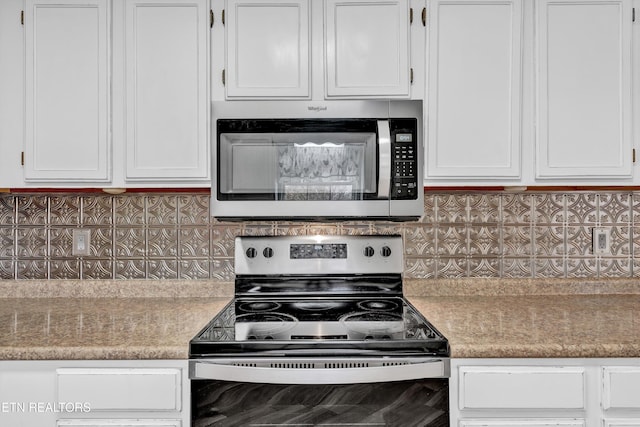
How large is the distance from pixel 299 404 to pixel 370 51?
1.17 metres

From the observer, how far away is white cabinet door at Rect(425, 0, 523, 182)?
1632 millimetres

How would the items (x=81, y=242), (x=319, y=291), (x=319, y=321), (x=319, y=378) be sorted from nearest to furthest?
(x=319, y=378) < (x=319, y=321) < (x=319, y=291) < (x=81, y=242)

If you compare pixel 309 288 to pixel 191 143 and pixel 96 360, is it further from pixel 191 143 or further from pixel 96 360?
pixel 96 360

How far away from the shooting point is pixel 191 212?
1.96 m

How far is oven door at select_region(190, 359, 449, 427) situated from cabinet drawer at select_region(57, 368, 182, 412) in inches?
2.5

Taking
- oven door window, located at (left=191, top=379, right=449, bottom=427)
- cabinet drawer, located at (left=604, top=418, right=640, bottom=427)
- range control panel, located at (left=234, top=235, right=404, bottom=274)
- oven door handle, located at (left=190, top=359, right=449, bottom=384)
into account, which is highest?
range control panel, located at (left=234, top=235, right=404, bottom=274)

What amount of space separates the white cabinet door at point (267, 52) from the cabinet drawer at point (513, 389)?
106cm

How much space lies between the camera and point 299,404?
121cm

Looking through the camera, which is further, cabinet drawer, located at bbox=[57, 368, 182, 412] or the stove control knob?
the stove control knob

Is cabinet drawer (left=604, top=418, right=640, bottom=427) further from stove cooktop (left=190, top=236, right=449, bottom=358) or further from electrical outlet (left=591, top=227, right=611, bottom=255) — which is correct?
electrical outlet (left=591, top=227, right=611, bottom=255)

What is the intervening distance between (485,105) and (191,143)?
1.04m

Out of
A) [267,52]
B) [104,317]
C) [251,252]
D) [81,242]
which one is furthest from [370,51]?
[81,242]

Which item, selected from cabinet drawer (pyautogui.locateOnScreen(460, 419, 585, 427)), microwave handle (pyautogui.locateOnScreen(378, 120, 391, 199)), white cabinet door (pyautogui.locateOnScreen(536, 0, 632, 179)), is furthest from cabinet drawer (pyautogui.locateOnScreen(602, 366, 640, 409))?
microwave handle (pyautogui.locateOnScreen(378, 120, 391, 199))

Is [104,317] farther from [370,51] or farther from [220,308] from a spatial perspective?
[370,51]
